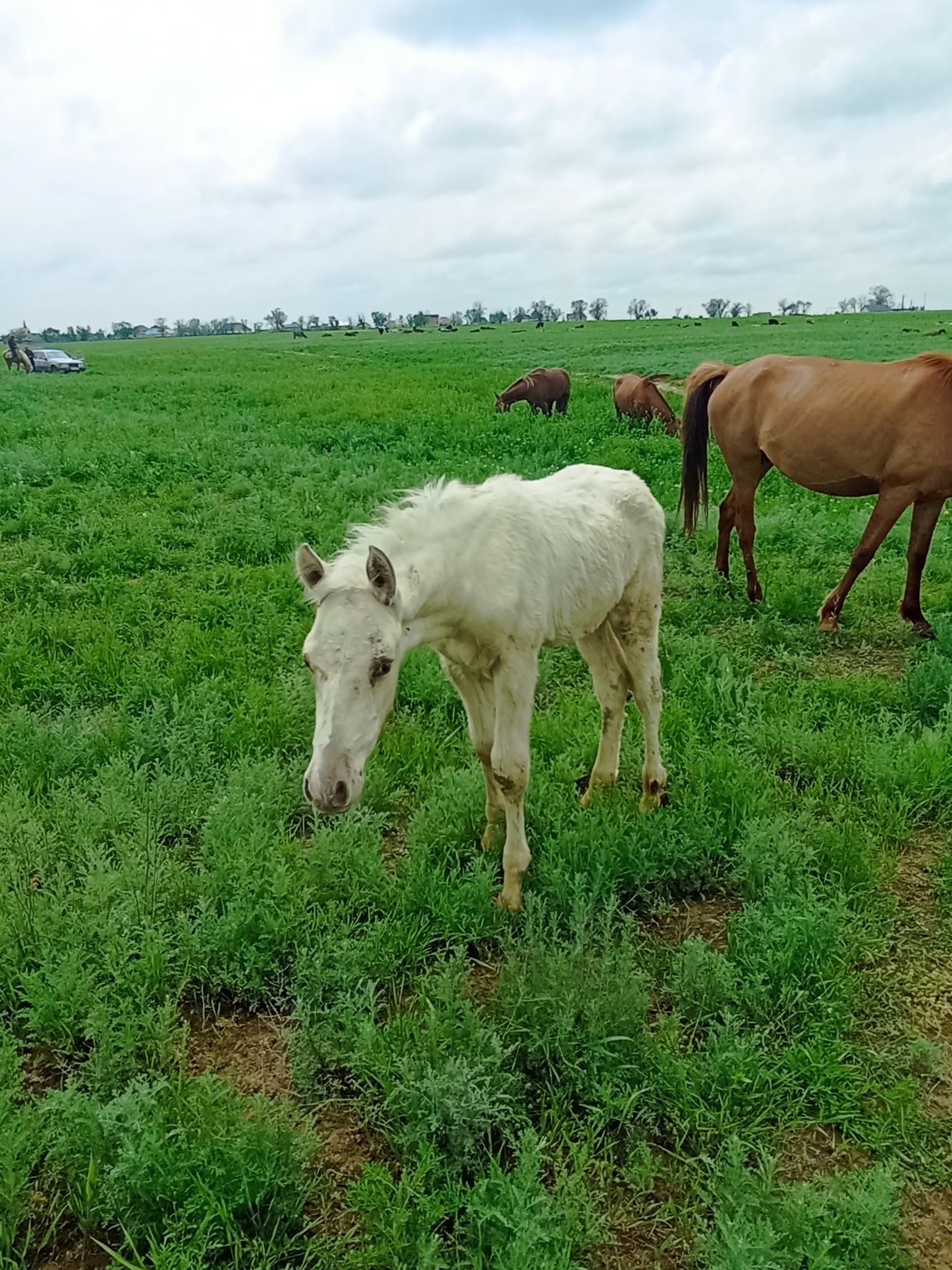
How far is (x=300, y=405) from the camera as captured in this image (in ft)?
62.6

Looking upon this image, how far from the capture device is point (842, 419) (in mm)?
6988

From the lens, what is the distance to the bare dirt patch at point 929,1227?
2.29 meters

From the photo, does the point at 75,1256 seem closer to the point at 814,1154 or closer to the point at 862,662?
the point at 814,1154

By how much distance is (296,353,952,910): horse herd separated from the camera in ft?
9.05

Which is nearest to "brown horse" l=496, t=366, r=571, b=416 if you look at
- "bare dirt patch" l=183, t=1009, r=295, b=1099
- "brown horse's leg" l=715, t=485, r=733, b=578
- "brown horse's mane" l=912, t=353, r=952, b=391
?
"brown horse's leg" l=715, t=485, r=733, b=578

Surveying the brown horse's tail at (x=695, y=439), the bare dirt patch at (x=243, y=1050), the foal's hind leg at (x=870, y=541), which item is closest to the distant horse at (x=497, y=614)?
the bare dirt patch at (x=243, y=1050)

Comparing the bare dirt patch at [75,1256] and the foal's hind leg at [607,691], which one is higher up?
the foal's hind leg at [607,691]

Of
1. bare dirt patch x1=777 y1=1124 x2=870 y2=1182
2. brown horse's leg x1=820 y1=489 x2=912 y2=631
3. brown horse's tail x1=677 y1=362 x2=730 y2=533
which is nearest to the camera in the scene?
bare dirt patch x1=777 y1=1124 x2=870 y2=1182

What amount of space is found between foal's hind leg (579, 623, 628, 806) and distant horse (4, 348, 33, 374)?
39849 mm

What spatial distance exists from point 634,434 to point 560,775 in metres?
11.8

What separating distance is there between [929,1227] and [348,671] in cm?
234

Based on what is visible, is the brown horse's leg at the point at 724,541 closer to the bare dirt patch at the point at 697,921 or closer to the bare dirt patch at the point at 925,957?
the bare dirt patch at the point at 925,957

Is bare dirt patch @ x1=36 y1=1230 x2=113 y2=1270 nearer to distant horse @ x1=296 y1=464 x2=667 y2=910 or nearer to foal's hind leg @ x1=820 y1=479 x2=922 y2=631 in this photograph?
distant horse @ x1=296 y1=464 x2=667 y2=910

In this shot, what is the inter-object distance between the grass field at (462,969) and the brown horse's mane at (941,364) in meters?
1.97
